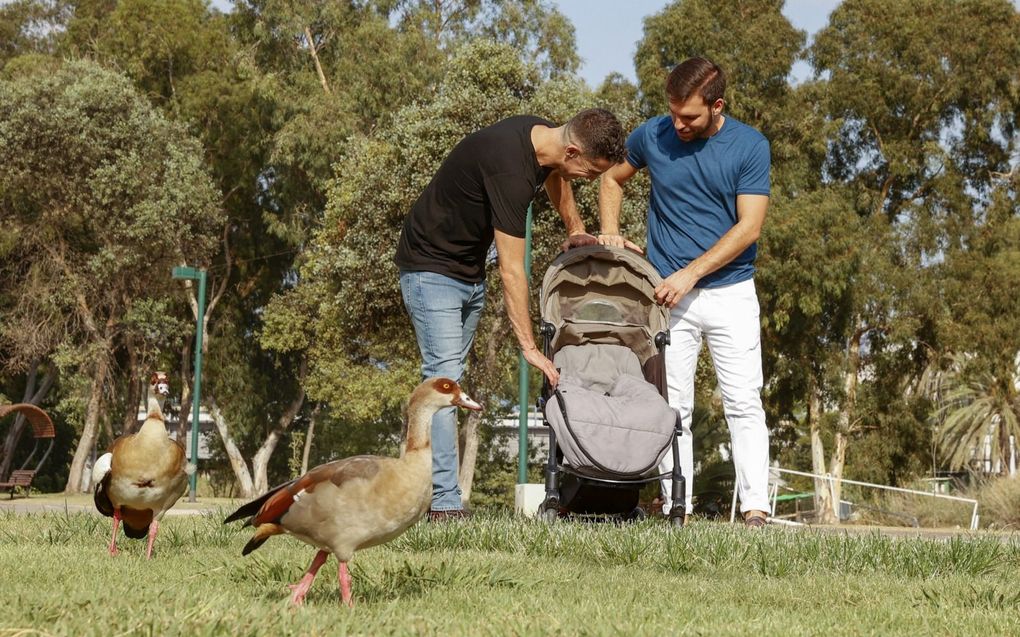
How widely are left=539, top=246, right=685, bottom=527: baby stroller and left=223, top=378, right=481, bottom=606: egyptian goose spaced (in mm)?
3003

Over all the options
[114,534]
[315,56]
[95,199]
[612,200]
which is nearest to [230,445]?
[95,199]

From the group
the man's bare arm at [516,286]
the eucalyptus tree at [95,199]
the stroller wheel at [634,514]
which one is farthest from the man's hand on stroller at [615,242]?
the eucalyptus tree at [95,199]

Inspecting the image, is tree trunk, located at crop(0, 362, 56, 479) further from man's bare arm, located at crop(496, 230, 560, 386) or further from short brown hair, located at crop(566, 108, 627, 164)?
short brown hair, located at crop(566, 108, 627, 164)

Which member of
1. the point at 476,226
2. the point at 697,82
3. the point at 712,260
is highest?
the point at 697,82

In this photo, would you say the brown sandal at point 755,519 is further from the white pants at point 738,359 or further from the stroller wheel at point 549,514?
the stroller wheel at point 549,514

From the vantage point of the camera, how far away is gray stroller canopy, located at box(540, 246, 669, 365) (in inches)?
333

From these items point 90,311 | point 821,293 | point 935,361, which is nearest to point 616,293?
point 821,293

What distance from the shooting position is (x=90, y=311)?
39812 millimetres

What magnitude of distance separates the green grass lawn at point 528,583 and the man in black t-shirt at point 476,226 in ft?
3.25

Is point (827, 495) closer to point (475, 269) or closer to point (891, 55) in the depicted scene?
point (891, 55)

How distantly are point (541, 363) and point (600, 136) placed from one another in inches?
58.2

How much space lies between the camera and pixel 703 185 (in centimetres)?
800

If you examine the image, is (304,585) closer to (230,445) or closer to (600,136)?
(600,136)

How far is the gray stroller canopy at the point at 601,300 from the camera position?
8.46m
